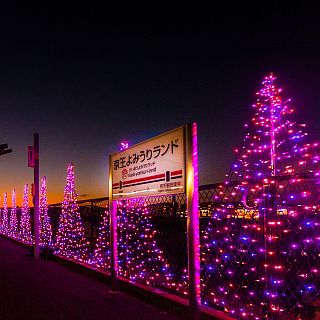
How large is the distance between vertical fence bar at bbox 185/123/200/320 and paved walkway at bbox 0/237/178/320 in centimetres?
73

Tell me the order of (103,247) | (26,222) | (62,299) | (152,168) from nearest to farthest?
(152,168) → (62,299) → (103,247) → (26,222)

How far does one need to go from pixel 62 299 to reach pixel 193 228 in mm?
2910

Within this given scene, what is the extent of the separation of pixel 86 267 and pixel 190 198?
477 cm

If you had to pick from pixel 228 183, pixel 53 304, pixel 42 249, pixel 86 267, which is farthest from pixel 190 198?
pixel 42 249

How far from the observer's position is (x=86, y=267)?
933cm

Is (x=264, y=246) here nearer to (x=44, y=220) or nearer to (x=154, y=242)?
(x=154, y=242)

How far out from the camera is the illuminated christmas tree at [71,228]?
1147cm

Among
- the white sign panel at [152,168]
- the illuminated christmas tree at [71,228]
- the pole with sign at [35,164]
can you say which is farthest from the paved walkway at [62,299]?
the pole with sign at [35,164]

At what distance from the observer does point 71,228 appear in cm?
1213

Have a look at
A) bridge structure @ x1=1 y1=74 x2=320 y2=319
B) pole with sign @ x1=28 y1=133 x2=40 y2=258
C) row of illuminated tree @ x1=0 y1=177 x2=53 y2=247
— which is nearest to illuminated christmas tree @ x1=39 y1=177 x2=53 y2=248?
row of illuminated tree @ x1=0 y1=177 x2=53 y2=247

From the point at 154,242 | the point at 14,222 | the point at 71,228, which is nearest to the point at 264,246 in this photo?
the point at 154,242

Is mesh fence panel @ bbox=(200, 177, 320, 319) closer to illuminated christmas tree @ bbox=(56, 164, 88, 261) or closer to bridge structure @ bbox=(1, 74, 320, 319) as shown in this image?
bridge structure @ bbox=(1, 74, 320, 319)

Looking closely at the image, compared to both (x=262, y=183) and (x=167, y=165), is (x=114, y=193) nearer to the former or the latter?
(x=167, y=165)

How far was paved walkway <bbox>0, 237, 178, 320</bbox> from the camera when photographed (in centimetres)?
607
